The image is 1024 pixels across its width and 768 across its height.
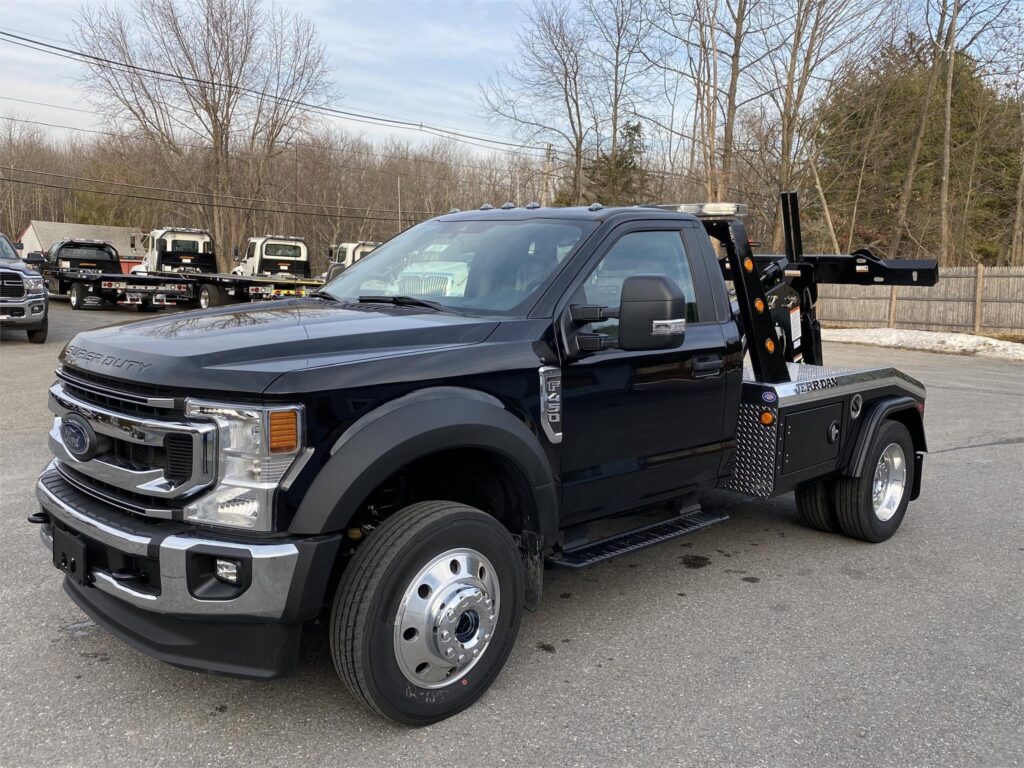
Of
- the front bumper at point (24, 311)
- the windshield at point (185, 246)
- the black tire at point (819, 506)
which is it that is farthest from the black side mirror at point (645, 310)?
the windshield at point (185, 246)

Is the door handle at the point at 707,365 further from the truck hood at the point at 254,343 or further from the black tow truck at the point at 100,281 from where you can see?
the black tow truck at the point at 100,281

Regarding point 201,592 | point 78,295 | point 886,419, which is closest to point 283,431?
point 201,592

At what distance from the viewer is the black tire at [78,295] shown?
24.0 meters

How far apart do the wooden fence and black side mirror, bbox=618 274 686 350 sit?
22554 mm

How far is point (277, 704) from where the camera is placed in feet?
10.3

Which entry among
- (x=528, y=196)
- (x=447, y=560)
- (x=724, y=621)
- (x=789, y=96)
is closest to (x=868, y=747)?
(x=724, y=621)

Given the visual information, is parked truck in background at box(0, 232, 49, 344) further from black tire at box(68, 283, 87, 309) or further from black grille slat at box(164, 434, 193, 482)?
black grille slat at box(164, 434, 193, 482)

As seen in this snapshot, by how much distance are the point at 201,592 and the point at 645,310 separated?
1995mm

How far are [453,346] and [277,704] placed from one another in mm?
1547

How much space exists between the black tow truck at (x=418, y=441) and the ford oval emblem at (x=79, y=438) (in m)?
0.01

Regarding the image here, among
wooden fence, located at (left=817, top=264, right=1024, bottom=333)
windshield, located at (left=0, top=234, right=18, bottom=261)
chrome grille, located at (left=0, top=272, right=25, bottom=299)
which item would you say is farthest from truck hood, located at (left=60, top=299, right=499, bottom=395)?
wooden fence, located at (left=817, top=264, right=1024, bottom=333)

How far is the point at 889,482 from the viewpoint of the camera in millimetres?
5512

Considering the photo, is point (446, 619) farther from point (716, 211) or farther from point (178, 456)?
point (716, 211)

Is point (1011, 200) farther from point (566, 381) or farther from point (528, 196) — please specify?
point (566, 381)
